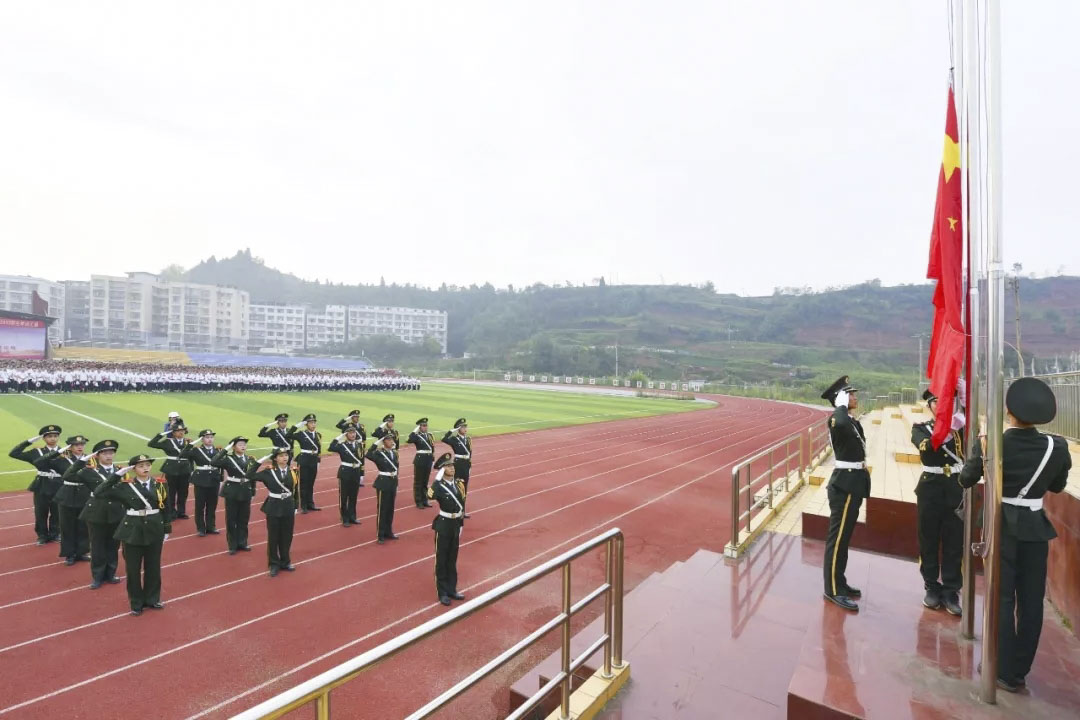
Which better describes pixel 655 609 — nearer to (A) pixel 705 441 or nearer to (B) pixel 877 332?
(A) pixel 705 441

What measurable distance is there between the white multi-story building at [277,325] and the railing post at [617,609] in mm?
115857

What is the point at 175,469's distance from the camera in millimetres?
8477

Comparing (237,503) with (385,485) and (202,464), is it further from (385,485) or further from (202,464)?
(385,485)

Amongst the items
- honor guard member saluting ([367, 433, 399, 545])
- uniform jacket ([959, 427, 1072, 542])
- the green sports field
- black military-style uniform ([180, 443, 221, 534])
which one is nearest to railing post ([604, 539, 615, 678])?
uniform jacket ([959, 427, 1072, 542])

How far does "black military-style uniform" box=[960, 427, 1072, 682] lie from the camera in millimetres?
3090

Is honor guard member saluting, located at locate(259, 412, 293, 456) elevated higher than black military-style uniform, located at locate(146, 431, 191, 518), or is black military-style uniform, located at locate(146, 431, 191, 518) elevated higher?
honor guard member saluting, located at locate(259, 412, 293, 456)

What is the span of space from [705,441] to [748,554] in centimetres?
1365

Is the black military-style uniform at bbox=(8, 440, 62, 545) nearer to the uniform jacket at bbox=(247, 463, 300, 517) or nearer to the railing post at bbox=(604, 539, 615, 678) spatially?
the uniform jacket at bbox=(247, 463, 300, 517)

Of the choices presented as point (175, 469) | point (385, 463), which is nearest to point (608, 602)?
point (385, 463)

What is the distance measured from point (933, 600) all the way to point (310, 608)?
544 centimetres

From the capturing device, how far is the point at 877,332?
115688 mm

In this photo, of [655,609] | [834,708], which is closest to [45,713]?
[655,609]

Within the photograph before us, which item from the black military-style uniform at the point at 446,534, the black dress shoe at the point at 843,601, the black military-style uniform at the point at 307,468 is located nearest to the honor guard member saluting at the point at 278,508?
the black military-style uniform at the point at 446,534

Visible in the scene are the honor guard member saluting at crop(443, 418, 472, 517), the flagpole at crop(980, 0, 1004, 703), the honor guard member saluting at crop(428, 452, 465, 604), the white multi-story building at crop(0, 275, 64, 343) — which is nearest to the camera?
the flagpole at crop(980, 0, 1004, 703)
